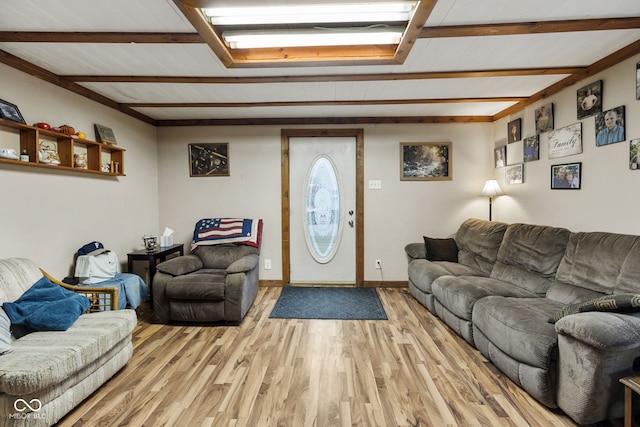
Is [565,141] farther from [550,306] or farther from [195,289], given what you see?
[195,289]

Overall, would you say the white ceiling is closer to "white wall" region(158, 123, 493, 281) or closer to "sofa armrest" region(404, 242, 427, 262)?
"white wall" region(158, 123, 493, 281)

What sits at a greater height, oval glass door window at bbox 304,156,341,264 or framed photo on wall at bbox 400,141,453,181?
framed photo on wall at bbox 400,141,453,181

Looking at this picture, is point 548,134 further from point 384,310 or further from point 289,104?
point 289,104

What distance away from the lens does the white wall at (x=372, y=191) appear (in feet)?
13.4

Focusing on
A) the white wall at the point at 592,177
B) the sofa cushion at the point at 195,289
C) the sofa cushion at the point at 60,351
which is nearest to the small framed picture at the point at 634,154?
the white wall at the point at 592,177

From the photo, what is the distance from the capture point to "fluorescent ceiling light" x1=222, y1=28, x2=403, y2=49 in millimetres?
1991

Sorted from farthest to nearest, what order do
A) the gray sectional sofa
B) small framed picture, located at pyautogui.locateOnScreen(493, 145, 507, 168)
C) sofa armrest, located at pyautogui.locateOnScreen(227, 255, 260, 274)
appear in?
small framed picture, located at pyautogui.locateOnScreen(493, 145, 507, 168) → sofa armrest, located at pyautogui.locateOnScreen(227, 255, 260, 274) → the gray sectional sofa

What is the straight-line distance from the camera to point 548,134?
10.1ft

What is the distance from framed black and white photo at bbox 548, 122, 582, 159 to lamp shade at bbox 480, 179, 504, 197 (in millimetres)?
807

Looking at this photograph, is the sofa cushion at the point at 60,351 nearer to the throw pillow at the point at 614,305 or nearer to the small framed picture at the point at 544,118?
the throw pillow at the point at 614,305

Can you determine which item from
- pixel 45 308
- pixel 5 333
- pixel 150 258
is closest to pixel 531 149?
pixel 150 258

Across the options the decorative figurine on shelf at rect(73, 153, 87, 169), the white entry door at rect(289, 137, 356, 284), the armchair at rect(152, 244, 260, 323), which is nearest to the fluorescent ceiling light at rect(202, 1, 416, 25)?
the decorative figurine on shelf at rect(73, 153, 87, 169)

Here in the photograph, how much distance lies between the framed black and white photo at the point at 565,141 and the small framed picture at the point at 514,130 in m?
0.51

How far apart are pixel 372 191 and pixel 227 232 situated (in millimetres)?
1981
